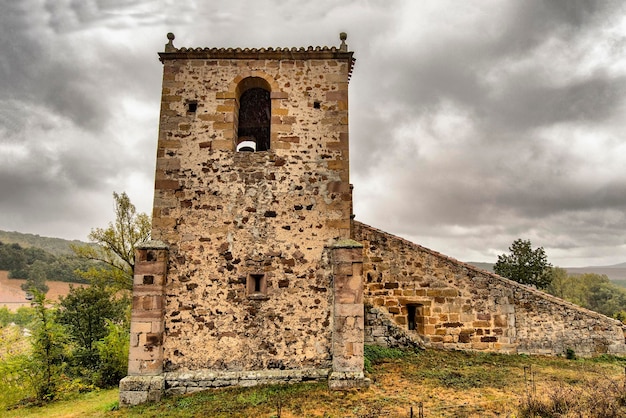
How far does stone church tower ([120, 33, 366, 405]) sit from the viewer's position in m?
8.11

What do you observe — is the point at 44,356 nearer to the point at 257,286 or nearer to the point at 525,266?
the point at 257,286

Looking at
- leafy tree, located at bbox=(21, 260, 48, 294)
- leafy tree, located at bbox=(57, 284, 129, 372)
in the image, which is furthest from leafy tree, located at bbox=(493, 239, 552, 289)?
leafy tree, located at bbox=(21, 260, 48, 294)

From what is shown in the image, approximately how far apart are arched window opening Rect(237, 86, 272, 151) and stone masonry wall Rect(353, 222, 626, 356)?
5.54 meters

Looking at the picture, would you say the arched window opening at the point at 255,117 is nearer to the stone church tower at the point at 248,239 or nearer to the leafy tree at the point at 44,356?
the stone church tower at the point at 248,239

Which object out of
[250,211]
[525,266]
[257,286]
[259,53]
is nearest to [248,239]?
[250,211]

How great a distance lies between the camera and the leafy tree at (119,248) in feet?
60.0

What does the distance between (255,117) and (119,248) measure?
11167mm

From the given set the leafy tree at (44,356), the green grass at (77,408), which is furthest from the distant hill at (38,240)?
the green grass at (77,408)

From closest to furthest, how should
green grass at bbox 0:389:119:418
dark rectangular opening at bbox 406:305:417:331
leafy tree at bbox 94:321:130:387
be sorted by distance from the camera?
green grass at bbox 0:389:119:418, dark rectangular opening at bbox 406:305:417:331, leafy tree at bbox 94:321:130:387

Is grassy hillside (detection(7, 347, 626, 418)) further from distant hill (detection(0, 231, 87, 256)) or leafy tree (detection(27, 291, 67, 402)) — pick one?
distant hill (detection(0, 231, 87, 256))

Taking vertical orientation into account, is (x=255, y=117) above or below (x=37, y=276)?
above

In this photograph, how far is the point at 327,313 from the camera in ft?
27.5

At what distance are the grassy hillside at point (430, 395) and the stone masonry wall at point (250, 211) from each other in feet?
2.95

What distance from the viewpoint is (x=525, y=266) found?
79.3 ft
